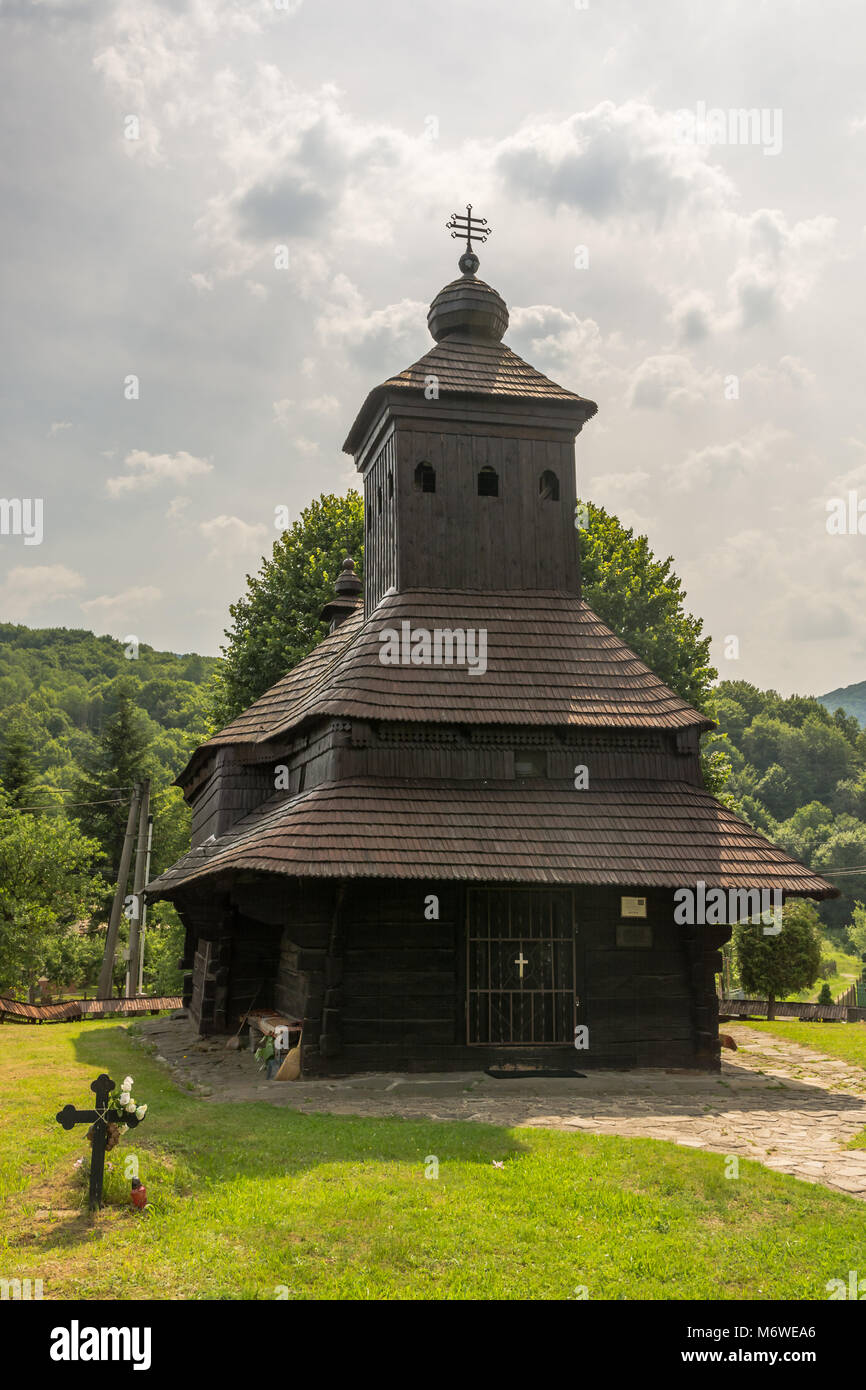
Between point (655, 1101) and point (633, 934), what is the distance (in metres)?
2.49

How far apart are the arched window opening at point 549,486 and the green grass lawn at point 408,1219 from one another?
10444 millimetres

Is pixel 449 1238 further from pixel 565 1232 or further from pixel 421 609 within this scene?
pixel 421 609

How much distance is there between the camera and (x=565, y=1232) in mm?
6238

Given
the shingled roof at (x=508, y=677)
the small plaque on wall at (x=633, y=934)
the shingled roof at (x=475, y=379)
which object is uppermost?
the shingled roof at (x=475, y=379)

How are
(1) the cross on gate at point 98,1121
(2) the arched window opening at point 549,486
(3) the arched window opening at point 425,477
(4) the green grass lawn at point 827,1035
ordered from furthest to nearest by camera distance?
1. (2) the arched window opening at point 549,486
2. (3) the arched window opening at point 425,477
3. (4) the green grass lawn at point 827,1035
4. (1) the cross on gate at point 98,1121

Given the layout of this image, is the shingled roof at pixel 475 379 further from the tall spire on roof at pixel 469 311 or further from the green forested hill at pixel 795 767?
the green forested hill at pixel 795 767

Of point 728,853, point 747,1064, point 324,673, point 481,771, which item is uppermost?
point 324,673

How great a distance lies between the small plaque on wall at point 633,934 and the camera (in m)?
13.0

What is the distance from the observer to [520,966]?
42.0 ft

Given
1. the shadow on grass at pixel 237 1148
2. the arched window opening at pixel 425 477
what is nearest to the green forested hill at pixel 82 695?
the arched window opening at pixel 425 477

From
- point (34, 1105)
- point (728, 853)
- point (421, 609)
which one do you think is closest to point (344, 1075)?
point (34, 1105)

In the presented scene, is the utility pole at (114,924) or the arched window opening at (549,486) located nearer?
the arched window opening at (549,486)

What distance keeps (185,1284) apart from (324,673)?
38.5 ft

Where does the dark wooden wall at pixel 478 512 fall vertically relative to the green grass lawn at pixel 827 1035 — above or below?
above
